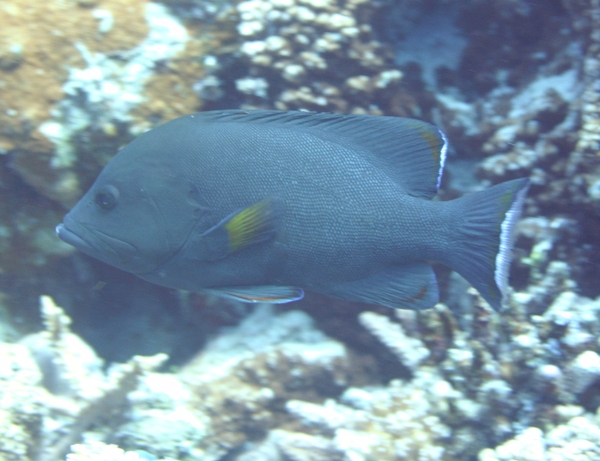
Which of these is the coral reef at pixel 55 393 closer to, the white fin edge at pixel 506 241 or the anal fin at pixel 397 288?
the anal fin at pixel 397 288

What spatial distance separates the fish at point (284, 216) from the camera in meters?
1.92

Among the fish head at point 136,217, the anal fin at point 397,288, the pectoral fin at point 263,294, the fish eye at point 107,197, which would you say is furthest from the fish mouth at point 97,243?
the anal fin at point 397,288

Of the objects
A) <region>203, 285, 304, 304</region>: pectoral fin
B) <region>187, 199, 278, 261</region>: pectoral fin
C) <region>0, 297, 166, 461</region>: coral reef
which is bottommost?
<region>0, 297, 166, 461</region>: coral reef

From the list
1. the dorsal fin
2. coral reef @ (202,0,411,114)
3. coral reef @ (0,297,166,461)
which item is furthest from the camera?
coral reef @ (202,0,411,114)

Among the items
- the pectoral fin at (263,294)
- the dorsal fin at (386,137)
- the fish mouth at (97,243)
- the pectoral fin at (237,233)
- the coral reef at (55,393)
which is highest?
the dorsal fin at (386,137)

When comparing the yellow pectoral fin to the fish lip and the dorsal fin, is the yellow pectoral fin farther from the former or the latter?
the fish lip

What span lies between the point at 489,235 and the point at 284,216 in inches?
33.4

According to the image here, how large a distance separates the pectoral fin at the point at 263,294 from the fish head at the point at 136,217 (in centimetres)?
28

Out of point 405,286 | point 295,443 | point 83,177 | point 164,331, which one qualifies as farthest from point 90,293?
point 405,286

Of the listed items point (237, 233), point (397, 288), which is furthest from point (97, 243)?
point (397, 288)

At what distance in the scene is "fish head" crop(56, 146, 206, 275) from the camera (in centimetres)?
192

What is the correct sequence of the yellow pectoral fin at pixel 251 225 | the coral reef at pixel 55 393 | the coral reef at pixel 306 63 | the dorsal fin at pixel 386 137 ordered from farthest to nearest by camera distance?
the coral reef at pixel 306 63, the coral reef at pixel 55 393, the dorsal fin at pixel 386 137, the yellow pectoral fin at pixel 251 225

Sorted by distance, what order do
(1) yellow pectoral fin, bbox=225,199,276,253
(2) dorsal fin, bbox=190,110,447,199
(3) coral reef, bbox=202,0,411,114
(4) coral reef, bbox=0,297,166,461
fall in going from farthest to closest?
(3) coral reef, bbox=202,0,411,114, (4) coral reef, bbox=0,297,166,461, (2) dorsal fin, bbox=190,110,447,199, (1) yellow pectoral fin, bbox=225,199,276,253

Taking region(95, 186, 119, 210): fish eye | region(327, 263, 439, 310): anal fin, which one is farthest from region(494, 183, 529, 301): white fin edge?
region(95, 186, 119, 210): fish eye
